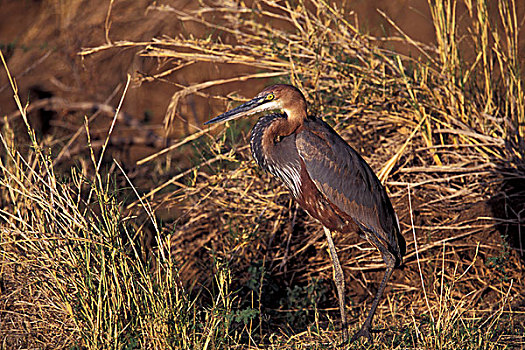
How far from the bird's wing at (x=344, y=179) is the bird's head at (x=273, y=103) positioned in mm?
158

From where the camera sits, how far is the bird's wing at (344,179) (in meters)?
3.73

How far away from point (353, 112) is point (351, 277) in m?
1.16

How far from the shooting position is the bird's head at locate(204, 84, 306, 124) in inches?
145

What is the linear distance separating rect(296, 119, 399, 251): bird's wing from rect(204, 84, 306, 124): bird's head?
6.2 inches

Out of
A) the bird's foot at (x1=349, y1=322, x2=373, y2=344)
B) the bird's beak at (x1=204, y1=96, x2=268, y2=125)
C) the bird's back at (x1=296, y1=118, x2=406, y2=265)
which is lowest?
the bird's foot at (x1=349, y1=322, x2=373, y2=344)

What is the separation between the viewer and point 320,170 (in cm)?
374

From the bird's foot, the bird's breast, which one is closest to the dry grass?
the bird's foot

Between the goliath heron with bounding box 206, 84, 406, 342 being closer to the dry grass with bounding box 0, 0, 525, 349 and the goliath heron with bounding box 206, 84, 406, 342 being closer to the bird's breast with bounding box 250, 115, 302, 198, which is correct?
the bird's breast with bounding box 250, 115, 302, 198

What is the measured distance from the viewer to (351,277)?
181 inches

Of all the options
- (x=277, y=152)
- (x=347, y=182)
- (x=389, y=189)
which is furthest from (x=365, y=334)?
(x=389, y=189)

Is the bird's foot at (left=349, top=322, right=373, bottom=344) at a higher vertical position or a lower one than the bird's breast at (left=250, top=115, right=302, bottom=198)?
→ lower

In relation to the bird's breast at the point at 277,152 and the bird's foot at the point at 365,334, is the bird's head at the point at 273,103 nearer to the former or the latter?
the bird's breast at the point at 277,152

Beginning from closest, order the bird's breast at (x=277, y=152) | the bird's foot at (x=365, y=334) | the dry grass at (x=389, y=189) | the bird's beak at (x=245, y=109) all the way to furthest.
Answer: the bird's foot at (x=365, y=334) → the bird's beak at (x=245, y=109) → the bird's breast at (x=277, y=152) → the dry grass at (x=389, y=189)

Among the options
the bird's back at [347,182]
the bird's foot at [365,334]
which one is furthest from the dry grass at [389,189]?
the bird's back at [347,182]
